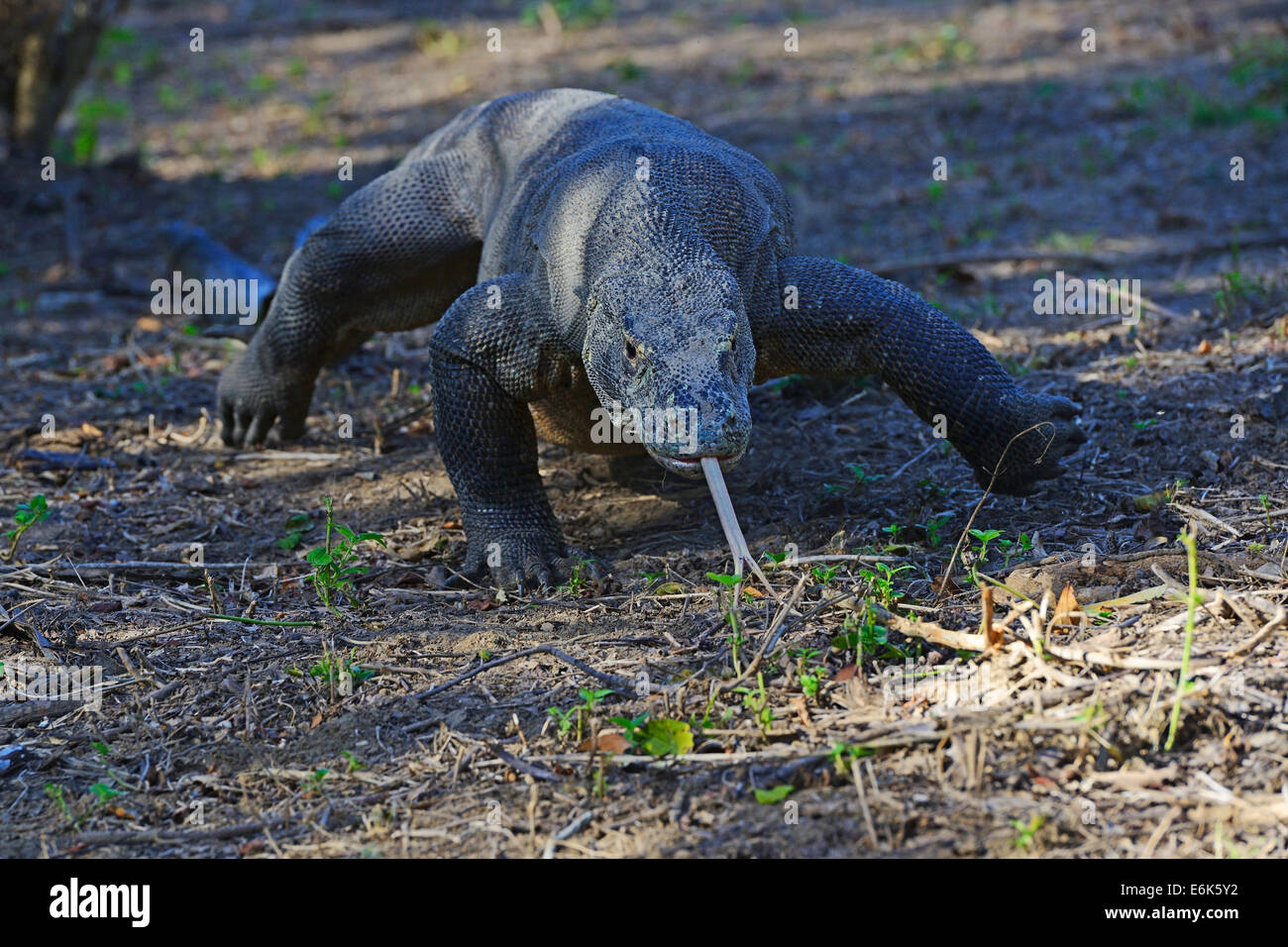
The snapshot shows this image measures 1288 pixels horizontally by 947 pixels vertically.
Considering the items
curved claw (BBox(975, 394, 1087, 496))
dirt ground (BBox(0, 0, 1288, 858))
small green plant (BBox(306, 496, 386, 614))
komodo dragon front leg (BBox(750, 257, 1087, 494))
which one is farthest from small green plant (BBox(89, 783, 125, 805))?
curved claw (BBox(975, 394, 1087, 496))

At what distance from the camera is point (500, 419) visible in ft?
15.0

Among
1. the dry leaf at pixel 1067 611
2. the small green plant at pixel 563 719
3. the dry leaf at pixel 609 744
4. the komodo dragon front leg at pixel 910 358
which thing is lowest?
the dry leaf at pixel 609 744

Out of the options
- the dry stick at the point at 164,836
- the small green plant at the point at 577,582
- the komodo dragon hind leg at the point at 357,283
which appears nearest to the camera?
the dry stick at the point at 164,836

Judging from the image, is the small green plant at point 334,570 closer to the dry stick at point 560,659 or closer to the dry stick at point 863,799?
the dry stick at point 560,659

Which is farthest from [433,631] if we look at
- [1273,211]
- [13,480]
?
[1273,211]

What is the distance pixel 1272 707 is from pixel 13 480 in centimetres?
472

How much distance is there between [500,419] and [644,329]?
1.00 m

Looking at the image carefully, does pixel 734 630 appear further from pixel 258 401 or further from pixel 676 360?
pixel 258 401

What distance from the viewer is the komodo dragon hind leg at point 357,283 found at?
5387mm

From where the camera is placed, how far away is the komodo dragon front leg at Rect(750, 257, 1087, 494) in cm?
440

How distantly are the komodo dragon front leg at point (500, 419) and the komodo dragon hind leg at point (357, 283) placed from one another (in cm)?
86

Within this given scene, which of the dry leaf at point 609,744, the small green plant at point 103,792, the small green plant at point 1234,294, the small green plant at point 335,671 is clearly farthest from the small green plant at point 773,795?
the small green plant at point 1234,294
